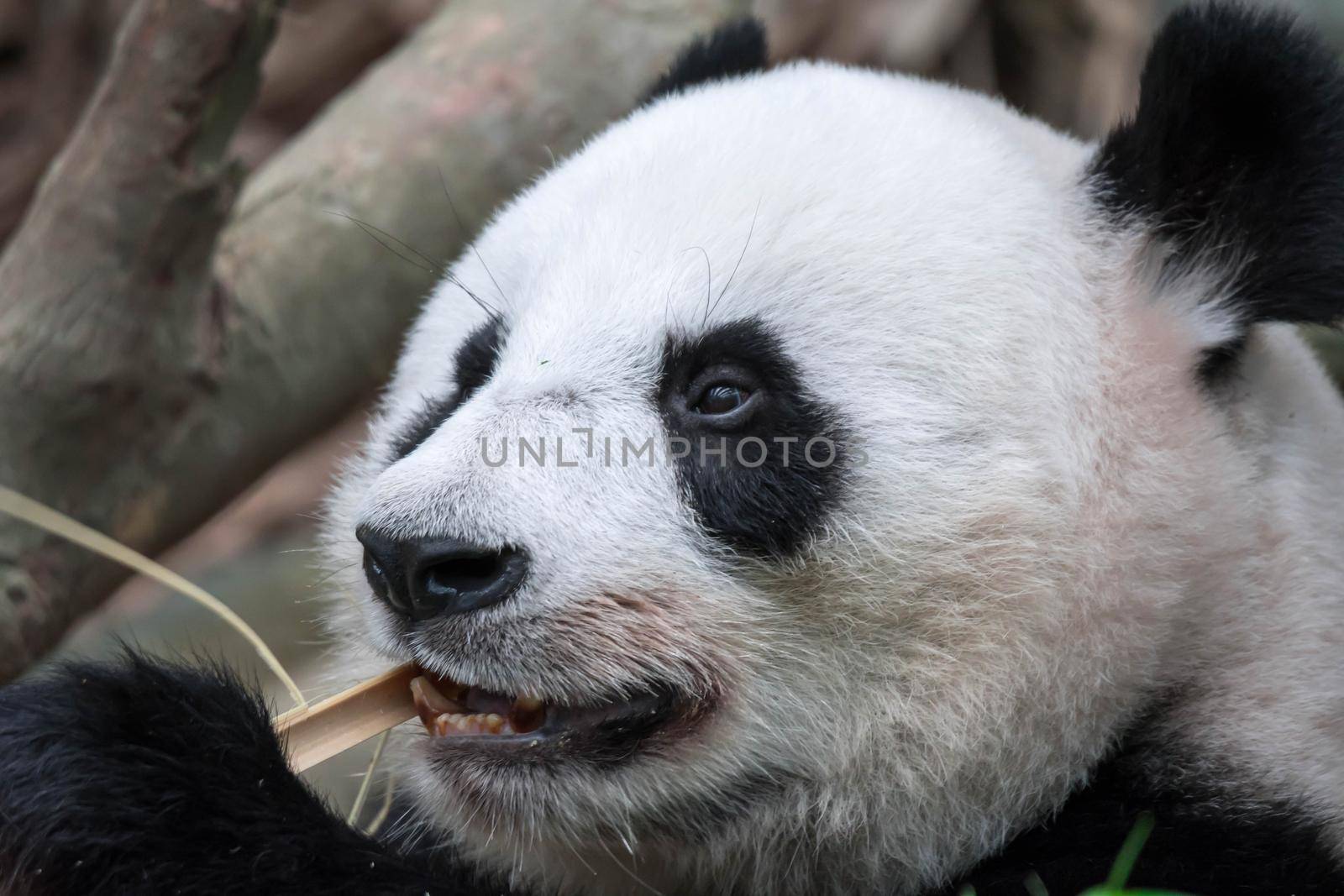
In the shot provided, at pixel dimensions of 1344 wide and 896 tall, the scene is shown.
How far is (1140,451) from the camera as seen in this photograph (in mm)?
2709

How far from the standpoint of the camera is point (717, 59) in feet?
11.8

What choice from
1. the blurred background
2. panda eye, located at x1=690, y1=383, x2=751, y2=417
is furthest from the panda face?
the blurred background

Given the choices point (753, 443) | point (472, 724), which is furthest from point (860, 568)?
point (472, 724)

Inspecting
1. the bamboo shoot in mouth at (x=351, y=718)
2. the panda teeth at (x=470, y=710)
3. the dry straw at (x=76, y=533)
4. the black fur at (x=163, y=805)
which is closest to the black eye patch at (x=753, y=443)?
the panda teeth at (x=470, y=710)

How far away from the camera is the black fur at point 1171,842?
8.43 ft

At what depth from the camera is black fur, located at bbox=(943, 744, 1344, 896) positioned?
101 inches

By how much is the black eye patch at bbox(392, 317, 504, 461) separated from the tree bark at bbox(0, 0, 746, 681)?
3.61 ft

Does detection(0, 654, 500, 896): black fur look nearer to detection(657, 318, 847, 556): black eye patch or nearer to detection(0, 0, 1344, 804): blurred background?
detection(657, 318, 847, 556): black eye patch

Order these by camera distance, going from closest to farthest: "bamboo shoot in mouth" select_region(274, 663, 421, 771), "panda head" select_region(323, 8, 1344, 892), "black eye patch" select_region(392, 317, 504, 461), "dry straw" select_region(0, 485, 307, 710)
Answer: "panda head" select_region(323, 8, 1344, 892), "bamboo shoot in mouth" select_region(274, 663, 421, 771), "black eye patch" select_region(392, 317, 504, 461), "dry straw" select_region(0, 485, 307, 710)

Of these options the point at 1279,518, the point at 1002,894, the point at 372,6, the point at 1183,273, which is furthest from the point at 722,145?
the point at 372,6

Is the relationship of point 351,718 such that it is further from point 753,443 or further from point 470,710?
point 753,443

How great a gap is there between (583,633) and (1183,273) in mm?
1356

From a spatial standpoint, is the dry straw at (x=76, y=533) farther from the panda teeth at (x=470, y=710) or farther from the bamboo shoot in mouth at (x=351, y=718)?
the panda teeth at (x=470, y=710)

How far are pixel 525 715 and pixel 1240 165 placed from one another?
65.8 inches
